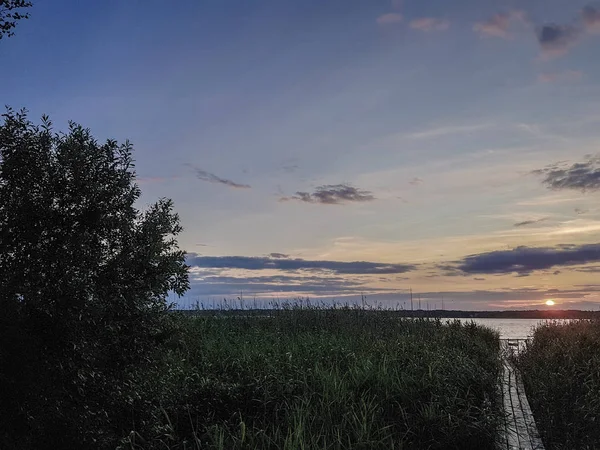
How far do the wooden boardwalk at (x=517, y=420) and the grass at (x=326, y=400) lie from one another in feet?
0.69

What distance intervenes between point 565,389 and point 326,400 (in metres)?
4.52

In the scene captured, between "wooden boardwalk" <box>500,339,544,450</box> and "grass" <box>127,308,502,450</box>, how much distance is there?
0.21 m

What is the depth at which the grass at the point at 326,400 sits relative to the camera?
7113mm

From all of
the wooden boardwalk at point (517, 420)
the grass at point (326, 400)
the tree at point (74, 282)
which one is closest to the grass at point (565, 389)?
the wooden boardwalk at point (517, 420)

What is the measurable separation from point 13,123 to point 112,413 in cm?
350

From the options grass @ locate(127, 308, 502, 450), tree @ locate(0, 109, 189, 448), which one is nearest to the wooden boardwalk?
grass @ locate(127, 308, 502, 450)

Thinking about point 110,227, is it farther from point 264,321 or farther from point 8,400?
point 264,321

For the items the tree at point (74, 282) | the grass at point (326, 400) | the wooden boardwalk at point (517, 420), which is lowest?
the wooden boardwalk at point (517, 420)

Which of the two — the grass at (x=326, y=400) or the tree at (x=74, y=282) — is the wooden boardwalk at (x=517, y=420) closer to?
the grass at (x=326, y=400)

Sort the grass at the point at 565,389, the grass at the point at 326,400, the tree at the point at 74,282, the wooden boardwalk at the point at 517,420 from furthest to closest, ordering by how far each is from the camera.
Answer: the grass at the point at 565,389
the wooden boardwalk at the point at 517,420
the grass at the point at 326,400
the tree at the point at 74,282

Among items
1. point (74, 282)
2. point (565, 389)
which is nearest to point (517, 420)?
point (565, 389)

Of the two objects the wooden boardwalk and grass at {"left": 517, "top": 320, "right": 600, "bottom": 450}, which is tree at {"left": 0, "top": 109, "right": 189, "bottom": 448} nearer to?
the wooden boardwalk

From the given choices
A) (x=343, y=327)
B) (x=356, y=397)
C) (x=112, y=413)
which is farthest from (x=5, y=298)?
(x=343, y=327)

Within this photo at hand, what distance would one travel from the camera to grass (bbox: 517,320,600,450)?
27.1ft
